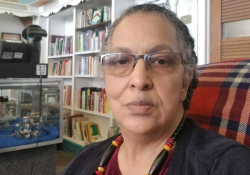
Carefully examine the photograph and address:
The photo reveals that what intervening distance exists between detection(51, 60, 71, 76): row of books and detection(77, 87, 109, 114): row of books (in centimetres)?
51

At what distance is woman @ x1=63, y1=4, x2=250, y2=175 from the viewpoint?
71 centimetres

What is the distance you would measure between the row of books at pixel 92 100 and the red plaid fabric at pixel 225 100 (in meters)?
2.24

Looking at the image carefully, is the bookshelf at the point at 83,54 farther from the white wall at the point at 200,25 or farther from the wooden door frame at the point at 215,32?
the wooden door frame at the point at 215,32

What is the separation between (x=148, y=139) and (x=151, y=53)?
0.91 feet

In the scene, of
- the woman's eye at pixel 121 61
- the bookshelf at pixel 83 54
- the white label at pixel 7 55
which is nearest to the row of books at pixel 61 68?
the bookshelf at pixel 83 54

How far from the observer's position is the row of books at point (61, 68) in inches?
159

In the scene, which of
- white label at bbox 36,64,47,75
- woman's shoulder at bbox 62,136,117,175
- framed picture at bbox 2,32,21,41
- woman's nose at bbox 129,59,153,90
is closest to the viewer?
woman's nose at bbox 129,59,153,90

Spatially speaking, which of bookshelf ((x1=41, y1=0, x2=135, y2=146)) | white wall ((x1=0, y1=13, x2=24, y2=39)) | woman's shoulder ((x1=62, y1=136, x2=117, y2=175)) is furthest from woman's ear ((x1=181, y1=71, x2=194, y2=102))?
white wall ((x1=0, y1=13, x2=24, y2=39))

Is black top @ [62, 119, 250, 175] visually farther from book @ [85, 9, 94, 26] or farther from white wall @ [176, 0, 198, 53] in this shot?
book @ [85, 9, 94, 26]

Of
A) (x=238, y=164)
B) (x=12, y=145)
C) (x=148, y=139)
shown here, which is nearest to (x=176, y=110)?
(x=148, y=139)

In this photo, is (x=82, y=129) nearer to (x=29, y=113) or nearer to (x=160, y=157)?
(x=29, y=113)

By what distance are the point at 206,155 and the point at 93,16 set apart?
3096 millimetres

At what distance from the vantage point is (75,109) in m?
3.84

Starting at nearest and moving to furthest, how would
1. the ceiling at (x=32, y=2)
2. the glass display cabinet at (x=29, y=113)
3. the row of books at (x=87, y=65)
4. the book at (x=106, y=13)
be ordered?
the glass display cabinet at (x=29, y=113) → the book at (x=106, y=13) → the row of books at (x=87, y=65) → the ceiling at (x=32, y=2)
